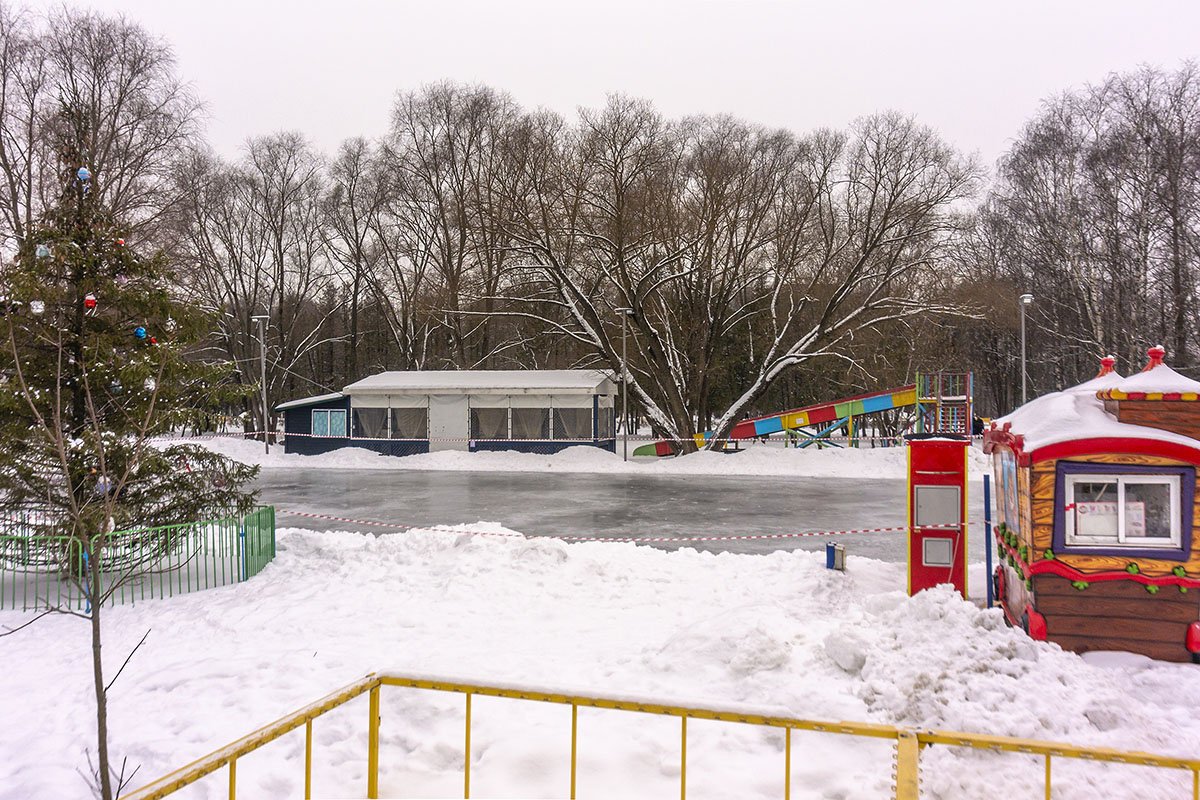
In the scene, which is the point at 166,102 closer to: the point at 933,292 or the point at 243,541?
the point at 243,541

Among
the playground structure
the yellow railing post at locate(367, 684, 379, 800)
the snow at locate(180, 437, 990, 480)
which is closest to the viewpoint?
the yellow railing post at locate(367, 684, 379, 800)

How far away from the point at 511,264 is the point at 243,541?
24482 mm

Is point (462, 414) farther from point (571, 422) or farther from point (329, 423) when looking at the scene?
point (329, 423)

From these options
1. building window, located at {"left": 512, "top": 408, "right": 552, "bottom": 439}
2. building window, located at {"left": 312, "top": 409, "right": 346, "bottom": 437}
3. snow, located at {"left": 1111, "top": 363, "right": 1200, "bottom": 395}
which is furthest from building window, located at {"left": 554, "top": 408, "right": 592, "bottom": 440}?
snow, located at {"left": 1111, "top": 363, "right": 1200, "bottom": 395}

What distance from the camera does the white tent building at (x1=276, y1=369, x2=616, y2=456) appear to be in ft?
104

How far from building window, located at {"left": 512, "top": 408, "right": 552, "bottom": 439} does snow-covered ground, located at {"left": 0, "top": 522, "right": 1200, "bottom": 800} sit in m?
22.3

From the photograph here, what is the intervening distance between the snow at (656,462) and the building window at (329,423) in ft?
4.69

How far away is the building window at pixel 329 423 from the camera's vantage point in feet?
111

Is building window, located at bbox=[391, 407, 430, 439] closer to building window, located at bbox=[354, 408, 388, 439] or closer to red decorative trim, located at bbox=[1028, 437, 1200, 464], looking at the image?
building window, located at bbox=[354, 408, 388, 439]

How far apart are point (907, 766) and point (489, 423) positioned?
1184 inches

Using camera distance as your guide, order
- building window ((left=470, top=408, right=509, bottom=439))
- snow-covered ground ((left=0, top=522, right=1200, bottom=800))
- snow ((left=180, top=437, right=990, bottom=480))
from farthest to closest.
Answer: building window ((left=470, top=408, right=509, bottom=439)) < snow ((left=180, top=437, right=990, bottom=480)) < snow-covered ground ((left=0, top=522, right=1200, bottom=800))

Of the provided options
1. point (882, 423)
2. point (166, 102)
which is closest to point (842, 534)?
point (166, 102)

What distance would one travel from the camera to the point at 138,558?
9.81 metres

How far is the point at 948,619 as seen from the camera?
625 cm
